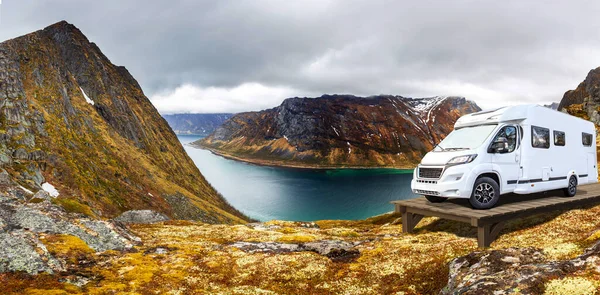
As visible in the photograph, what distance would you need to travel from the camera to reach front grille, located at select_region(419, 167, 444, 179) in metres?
16.2

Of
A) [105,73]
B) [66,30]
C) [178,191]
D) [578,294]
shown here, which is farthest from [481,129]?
[66,30]

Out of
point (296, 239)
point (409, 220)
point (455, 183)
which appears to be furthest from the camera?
point (296, 239)

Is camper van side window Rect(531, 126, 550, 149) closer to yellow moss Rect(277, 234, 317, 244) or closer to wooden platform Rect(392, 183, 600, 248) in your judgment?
wooden platform Rect(392, 183, 600, 248)

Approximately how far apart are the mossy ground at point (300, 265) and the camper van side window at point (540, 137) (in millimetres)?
3850

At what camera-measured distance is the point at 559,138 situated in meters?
19.5

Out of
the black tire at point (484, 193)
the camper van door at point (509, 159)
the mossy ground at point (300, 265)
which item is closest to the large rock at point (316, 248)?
the mossy ground at point (300, 265)

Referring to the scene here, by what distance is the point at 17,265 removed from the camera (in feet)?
42.8

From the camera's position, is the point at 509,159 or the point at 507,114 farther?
the point at 507,114

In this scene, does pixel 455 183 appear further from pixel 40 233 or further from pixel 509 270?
pixel 40 233

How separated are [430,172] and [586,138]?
46.9 feet

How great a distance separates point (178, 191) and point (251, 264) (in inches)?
3397

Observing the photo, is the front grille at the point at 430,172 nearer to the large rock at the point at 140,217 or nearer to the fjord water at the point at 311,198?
the large rock at the point at 140,217

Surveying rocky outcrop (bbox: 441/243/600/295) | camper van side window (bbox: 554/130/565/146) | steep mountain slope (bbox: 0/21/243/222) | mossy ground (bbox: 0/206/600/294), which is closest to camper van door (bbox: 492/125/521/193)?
mossy ground (bbox: 0/206/600/294)

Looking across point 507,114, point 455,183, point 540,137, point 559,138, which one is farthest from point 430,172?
→ point 559,138
